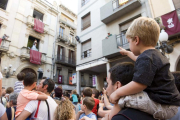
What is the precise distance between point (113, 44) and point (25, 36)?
1292cm

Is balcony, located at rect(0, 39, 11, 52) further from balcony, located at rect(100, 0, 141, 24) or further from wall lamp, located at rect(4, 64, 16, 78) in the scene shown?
balcony, located at rect(100, 0, 141, 24)

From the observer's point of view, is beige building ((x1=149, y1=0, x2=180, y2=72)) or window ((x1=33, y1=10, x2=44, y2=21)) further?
window ((x1=33, y1=10, x2=44, y2=21))

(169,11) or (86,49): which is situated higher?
(169,11)

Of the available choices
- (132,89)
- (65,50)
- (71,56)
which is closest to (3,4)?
(65,50)

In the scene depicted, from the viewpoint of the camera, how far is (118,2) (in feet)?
32.7

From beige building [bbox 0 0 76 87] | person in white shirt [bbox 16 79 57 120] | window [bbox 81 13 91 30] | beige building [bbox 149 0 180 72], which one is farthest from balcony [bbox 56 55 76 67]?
person in white shirt [bbox 16 79 57 120]

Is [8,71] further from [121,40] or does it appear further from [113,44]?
[121,40]

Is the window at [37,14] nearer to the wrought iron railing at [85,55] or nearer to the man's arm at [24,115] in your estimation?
the wrought iron railing at [85,55]

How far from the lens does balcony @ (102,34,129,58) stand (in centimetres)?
902

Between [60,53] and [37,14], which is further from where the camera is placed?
[60,53]

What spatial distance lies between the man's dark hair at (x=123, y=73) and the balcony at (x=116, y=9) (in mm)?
9222

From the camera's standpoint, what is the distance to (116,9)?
9969 mm

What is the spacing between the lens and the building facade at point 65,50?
19.1 metres

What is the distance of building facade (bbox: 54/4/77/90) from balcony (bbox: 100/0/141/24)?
11278mm
